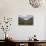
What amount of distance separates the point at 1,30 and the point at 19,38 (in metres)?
0.65

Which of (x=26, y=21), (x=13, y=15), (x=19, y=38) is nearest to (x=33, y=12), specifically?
(x=26, y=21)

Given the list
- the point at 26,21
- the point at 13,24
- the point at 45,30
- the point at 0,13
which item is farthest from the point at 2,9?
the point at 45,30

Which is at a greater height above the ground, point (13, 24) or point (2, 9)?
point (2, 9)

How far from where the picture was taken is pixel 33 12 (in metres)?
4.52

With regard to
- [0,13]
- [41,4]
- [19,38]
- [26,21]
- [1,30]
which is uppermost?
[41,4]

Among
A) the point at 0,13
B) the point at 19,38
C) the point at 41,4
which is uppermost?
the point at 41,4

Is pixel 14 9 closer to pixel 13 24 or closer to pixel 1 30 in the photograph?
pixel 13 24

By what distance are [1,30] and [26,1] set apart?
1.29 metres

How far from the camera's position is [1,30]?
4402 millimetres

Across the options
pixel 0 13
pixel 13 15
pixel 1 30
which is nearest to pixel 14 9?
pixel 13 15

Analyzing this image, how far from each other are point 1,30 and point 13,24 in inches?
17.5

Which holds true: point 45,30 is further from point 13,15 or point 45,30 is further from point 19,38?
point 13,15

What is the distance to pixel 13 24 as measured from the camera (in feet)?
14.6

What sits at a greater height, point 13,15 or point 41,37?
point 13,15
